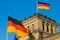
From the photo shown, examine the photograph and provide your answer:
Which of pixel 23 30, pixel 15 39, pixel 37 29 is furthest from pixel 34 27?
pixel 23 30

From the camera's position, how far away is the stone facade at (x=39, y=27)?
7344 centimetres

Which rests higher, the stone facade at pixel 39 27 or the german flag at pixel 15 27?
the stone facade at pixel 39 27

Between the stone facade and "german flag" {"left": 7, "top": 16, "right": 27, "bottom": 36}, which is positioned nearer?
"german flag" {"left": 7, "top": 16, "right": 27, "bottom": 36}

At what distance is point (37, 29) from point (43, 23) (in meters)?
3.46

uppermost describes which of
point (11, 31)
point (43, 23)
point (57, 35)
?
point (43, 23)

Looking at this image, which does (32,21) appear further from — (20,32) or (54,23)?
(20,32)

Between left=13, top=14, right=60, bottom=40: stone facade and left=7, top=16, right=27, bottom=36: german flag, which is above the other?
left=13, top=14, right=60, bottom=40: stone facade

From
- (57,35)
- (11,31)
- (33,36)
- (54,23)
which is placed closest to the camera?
(11,31)

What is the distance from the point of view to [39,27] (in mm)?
73812

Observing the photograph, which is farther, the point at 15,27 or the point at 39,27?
the point at 39,27

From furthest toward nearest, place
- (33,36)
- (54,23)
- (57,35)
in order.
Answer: (54,23) → (33,36) → (57,35)

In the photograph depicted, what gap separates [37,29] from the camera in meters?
73.8

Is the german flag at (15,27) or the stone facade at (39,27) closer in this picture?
the german flag at (15,27)

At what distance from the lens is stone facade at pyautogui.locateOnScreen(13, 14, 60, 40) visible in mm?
73438
